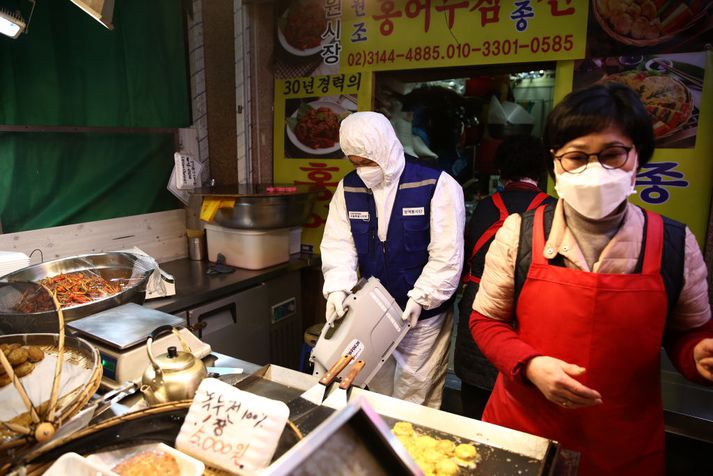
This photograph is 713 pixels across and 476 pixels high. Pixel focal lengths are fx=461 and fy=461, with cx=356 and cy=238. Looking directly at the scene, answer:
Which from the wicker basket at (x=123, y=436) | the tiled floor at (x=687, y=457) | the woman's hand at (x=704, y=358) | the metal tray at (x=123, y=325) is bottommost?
the tiled floor at (x=687, y=457)

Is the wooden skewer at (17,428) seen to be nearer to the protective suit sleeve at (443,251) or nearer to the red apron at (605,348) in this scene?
the red apron at (605,348)

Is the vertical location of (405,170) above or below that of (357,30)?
below

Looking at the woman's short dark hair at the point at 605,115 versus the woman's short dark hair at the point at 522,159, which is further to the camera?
the woman's short dark hair at the point at 522,159

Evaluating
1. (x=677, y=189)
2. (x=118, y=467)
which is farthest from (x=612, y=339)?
(x=677, y=189)

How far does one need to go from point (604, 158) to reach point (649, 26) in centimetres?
192

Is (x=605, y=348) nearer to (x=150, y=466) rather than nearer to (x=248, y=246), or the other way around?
(x=150, y=466)

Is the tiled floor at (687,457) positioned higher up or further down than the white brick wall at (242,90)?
further down

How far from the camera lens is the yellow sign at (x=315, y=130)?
359 cm

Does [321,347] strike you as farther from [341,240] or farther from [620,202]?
[620,202]

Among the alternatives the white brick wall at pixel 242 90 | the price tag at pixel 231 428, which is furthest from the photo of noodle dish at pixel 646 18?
the price tag at pixel 231 428

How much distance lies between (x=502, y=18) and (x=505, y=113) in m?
1.19

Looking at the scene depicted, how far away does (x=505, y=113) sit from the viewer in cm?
405

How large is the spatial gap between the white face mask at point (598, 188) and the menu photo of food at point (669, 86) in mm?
1689

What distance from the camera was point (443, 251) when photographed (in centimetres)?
253
